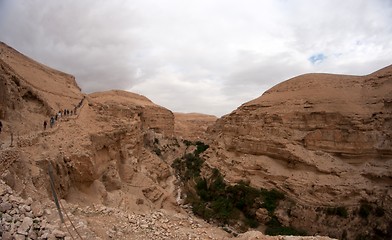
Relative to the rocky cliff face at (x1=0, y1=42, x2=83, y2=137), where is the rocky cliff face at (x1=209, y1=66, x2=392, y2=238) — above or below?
below

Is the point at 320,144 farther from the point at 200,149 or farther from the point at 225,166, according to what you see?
the point at 200,149

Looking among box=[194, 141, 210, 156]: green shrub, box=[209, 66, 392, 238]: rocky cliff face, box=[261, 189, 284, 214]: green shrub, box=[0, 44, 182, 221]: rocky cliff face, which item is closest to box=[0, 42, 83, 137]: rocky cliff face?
box=[0, 44, 182, 221]: rocky cliff face

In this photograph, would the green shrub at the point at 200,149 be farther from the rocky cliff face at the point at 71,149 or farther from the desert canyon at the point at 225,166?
the rocky cliff face at the point at 71,149

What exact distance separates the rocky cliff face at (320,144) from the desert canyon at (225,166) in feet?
0.21

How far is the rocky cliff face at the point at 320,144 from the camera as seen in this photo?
1773cm

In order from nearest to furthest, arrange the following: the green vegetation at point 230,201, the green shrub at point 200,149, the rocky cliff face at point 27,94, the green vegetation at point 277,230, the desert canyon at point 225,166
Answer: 1. the desert canyon at point 225,166
2. the rocky cliff face at point 27,94
3. the green vegetation at point 277,230
4. the green vegetation at point 230,201
5. the green shrub at point 200,149

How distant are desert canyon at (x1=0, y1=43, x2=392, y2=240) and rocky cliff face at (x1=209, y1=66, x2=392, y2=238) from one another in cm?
6

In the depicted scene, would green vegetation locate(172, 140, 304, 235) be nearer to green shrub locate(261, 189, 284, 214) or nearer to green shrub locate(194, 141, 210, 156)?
green shrub locate(261, 189, 284, 214)

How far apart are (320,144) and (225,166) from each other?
7334 mm

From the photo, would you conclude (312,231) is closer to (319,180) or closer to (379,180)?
(319,180)

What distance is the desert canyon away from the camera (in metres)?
9.51

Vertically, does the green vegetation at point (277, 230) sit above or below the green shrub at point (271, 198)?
below

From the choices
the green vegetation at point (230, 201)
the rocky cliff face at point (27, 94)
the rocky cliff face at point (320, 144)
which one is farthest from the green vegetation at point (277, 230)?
the rocky cliff face at point (27, 94)

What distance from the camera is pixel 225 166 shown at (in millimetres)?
23891
